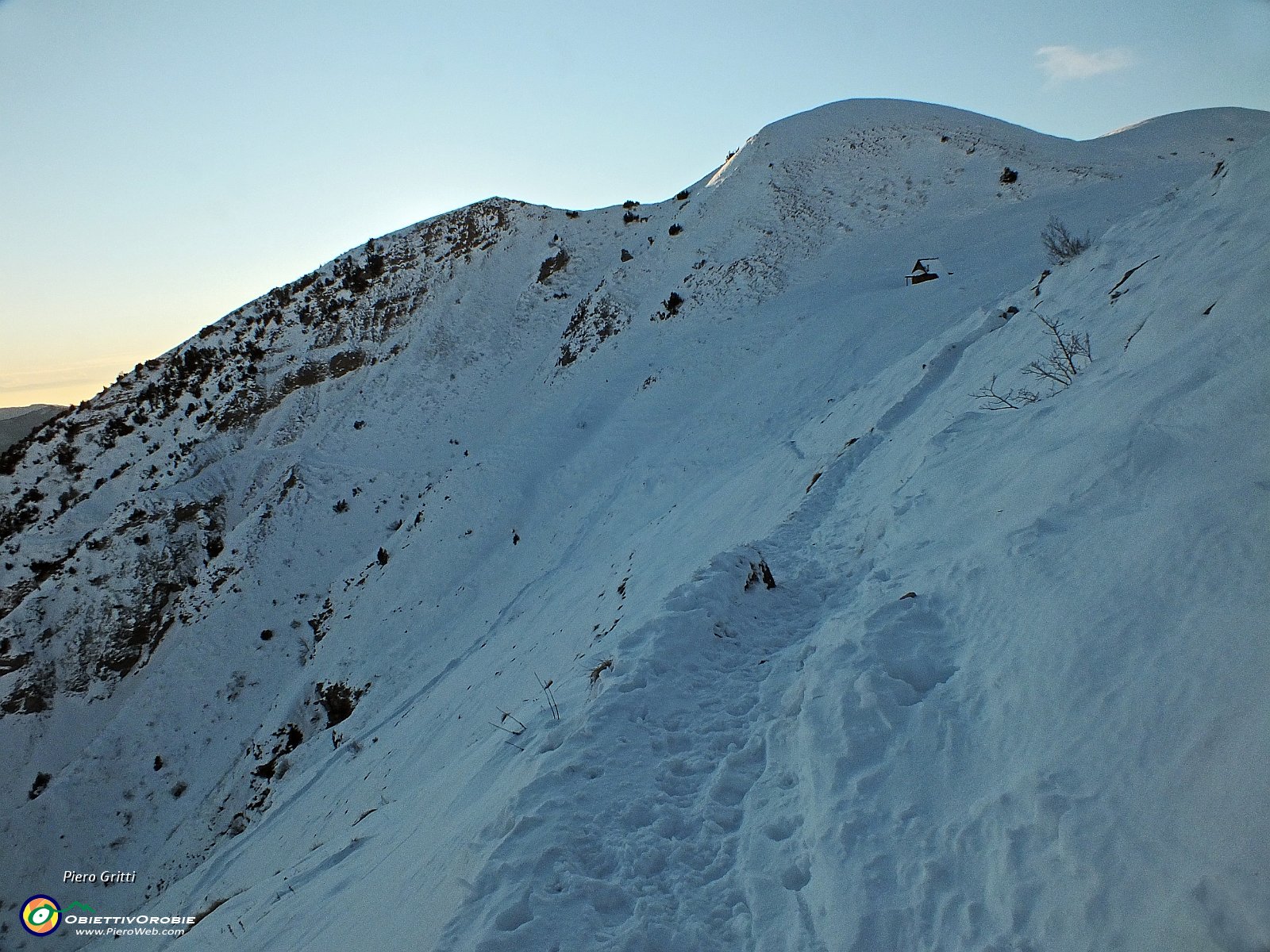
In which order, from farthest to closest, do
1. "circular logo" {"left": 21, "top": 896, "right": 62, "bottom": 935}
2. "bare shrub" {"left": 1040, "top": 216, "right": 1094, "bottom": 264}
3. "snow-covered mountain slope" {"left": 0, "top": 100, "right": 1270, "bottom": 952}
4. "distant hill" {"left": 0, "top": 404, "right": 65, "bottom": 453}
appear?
"distant hill" {"left": 0, "top": 404, "right": 65, "bottom": 453}
"circular logo" {"left": 21, "top": 896, "right": 62, "bottom": 935}
"bare shrub" {"left": 1040, "top": 216, "right": 1094, "bottom": 264}
"snow-covered mountain slope" {"left": 0, "top": 100, "right": 1270, "bottom": 952}

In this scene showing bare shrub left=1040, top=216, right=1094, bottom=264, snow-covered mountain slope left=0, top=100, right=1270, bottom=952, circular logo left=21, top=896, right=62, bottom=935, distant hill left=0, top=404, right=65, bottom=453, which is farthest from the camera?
distant hill left=0, top=404, right=65, bottom=453

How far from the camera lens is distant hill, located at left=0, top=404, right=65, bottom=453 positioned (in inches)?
4843

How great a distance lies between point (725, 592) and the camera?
8.12 meters

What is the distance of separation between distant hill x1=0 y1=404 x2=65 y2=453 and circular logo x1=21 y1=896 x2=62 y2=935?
113495 millimetres

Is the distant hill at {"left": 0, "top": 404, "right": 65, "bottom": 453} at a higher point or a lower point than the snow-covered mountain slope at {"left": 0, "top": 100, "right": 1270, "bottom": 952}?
higher

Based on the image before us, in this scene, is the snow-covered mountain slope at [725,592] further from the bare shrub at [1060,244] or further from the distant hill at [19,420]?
the distant hill at [19,420]

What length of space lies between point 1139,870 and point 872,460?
9749 millimetres

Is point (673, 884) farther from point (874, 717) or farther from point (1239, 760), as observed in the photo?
point (1239, 760)

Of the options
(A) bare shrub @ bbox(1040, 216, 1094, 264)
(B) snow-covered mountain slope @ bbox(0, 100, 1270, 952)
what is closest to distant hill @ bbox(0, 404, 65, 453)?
(B) snow-covered mountain slope @ bbox(0, 100, 1270, 952)

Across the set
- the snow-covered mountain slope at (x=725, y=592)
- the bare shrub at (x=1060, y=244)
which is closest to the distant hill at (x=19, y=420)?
the snow-covered mountain slope at (x=725, y=592)

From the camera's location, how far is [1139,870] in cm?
298

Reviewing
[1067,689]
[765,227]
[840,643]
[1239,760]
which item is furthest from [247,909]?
[765,227]

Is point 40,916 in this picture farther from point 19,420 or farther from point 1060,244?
point 19,420

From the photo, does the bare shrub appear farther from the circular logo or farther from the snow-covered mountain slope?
the circular logo
